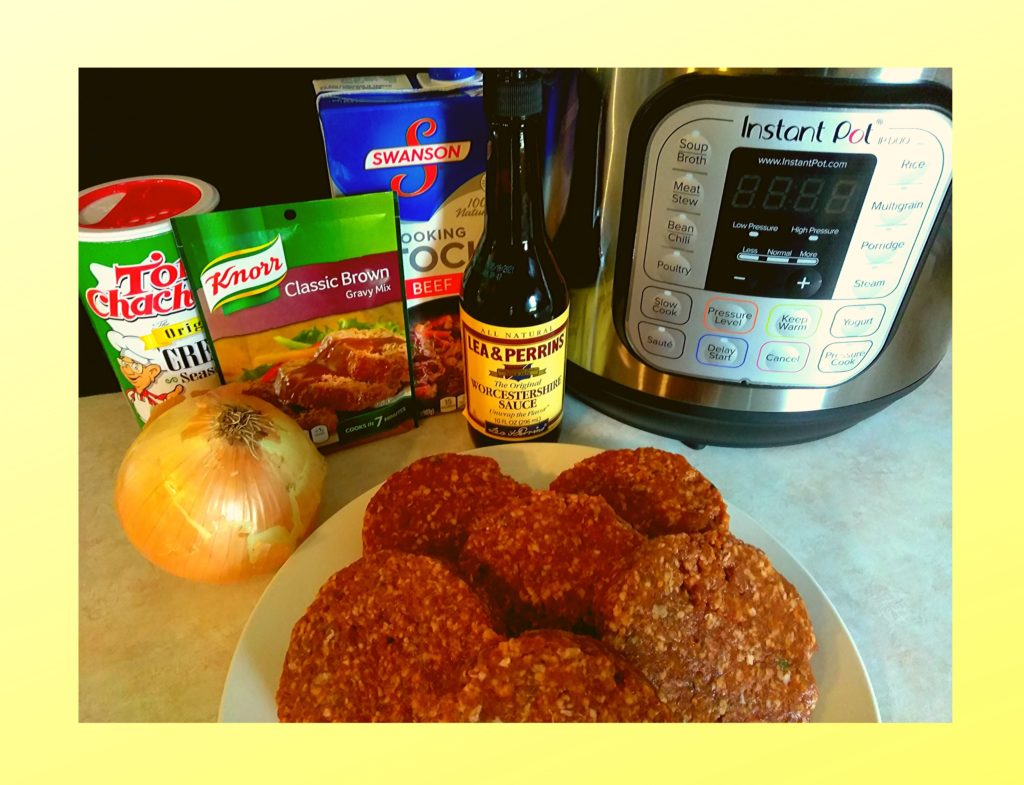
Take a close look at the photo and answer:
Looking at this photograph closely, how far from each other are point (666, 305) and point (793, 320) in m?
0.14

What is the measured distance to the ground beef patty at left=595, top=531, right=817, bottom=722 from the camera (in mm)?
628

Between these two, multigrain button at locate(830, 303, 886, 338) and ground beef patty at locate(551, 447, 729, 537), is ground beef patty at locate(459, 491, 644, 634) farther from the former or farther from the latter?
multigrain button at locate(830, 303, 886, 338)

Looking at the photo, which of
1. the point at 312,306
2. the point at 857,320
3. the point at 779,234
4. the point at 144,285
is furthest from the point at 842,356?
the point at 144,285

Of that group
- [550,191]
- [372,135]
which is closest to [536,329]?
[550,191]

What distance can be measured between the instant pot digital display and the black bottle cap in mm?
196

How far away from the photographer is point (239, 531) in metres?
0.76

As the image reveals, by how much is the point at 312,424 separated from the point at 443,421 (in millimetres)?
186

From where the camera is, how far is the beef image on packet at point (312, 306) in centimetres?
78

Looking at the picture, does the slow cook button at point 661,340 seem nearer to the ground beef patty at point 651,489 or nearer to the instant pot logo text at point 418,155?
the ground beef patty at point 651,489

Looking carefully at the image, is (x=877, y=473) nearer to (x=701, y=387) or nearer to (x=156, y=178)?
(x=701, y=387)

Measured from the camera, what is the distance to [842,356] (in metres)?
0.83

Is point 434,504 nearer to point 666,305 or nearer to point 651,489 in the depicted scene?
point 651,489

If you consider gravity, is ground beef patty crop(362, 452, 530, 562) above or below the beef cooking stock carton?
below

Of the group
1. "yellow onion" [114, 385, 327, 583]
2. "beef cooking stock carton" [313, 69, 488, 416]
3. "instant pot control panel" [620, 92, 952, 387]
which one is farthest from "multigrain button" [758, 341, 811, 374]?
"yellow onion" [114, 385, 327, 583]
